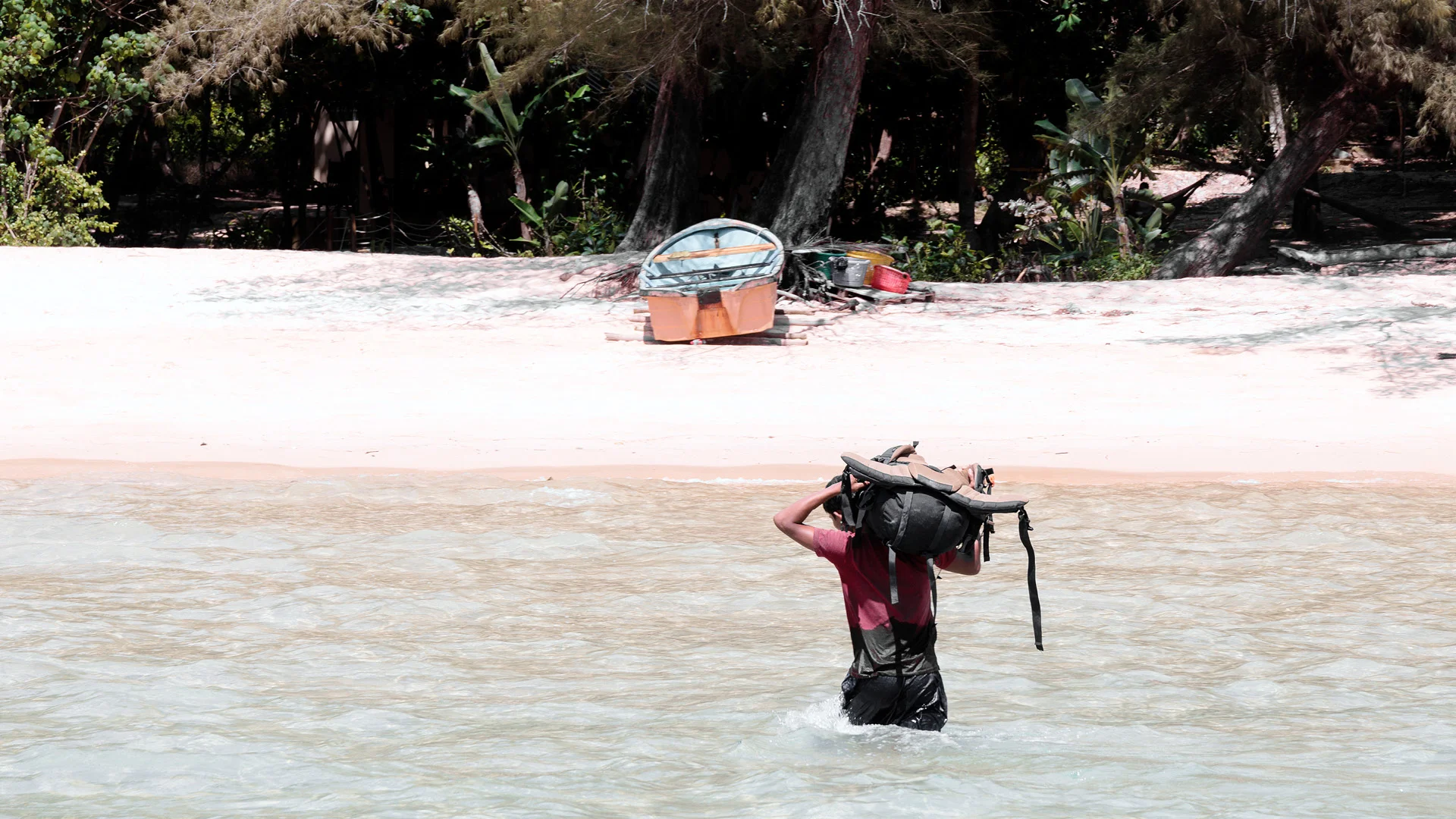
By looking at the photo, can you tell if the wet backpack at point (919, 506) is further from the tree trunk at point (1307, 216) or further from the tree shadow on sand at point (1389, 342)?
the tree trunk at point (1307, 216)

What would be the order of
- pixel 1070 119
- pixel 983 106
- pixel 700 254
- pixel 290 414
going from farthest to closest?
1. pixel 983 106
2. pixel 1070 119
3. pixel 700 254
4. pixel 290 414

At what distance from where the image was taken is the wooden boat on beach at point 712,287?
44.4 feet

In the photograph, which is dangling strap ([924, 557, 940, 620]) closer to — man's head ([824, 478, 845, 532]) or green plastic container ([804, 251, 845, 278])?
man's head ([824, 478, 845, 532])

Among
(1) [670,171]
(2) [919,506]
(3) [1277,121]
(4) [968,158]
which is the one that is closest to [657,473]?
(2) [919,506]

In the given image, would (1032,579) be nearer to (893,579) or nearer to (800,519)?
(893,579)

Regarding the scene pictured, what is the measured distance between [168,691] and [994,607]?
4.11m

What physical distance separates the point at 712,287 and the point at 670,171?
5790 mm

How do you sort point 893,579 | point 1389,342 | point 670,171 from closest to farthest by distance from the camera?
point 893,579 < point 1389,342 < point 670,171

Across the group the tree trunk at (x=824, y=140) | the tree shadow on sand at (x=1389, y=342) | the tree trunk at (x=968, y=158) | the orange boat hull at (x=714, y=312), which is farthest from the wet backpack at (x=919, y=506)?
the tree trunk at (x=968, y=158)

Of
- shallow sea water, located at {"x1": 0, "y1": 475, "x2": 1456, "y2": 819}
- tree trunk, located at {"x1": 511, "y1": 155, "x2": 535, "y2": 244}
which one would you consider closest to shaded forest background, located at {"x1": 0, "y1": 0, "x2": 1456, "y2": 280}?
tree trunk, located at {"x1": 511, "y1": 155, "x2": 535, "y2": 244}

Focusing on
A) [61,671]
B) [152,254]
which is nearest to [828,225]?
[152,254]

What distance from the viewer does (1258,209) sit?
17.6 meters

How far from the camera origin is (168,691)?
626cm

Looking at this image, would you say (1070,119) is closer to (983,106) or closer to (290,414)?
(983,106)
